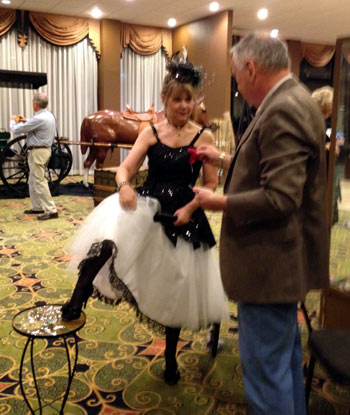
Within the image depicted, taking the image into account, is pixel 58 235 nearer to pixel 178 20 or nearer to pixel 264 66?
pixel 264 66

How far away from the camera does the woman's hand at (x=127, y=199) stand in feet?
7.16

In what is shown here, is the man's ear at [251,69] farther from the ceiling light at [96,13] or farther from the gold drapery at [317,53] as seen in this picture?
the gold drapery at [317,53]

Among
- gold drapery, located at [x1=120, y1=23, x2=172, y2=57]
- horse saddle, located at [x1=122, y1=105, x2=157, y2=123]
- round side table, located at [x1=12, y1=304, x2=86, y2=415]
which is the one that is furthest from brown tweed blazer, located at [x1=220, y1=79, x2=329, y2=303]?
gold drapery, located at [x1=120, y1=23, x2=172, y2=57]

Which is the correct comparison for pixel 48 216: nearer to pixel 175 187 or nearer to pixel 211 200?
pixel 175 187

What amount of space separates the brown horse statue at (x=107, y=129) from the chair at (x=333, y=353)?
22.6 feet

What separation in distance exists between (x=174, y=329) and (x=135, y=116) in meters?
6.93

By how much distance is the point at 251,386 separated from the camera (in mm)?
Answer: 1560

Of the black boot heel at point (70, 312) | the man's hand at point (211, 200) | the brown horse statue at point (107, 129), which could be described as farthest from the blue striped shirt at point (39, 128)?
the man's hand at point (211, 200)

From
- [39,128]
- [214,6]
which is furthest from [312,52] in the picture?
[39,128]

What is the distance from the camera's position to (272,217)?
4.66ft

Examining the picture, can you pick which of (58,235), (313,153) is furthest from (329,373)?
(58,235)

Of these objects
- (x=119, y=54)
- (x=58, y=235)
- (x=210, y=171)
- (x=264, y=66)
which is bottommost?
(x=58, y=235)

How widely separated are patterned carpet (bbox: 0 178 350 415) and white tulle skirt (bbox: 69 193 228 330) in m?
0.39

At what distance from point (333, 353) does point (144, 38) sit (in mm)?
10053
